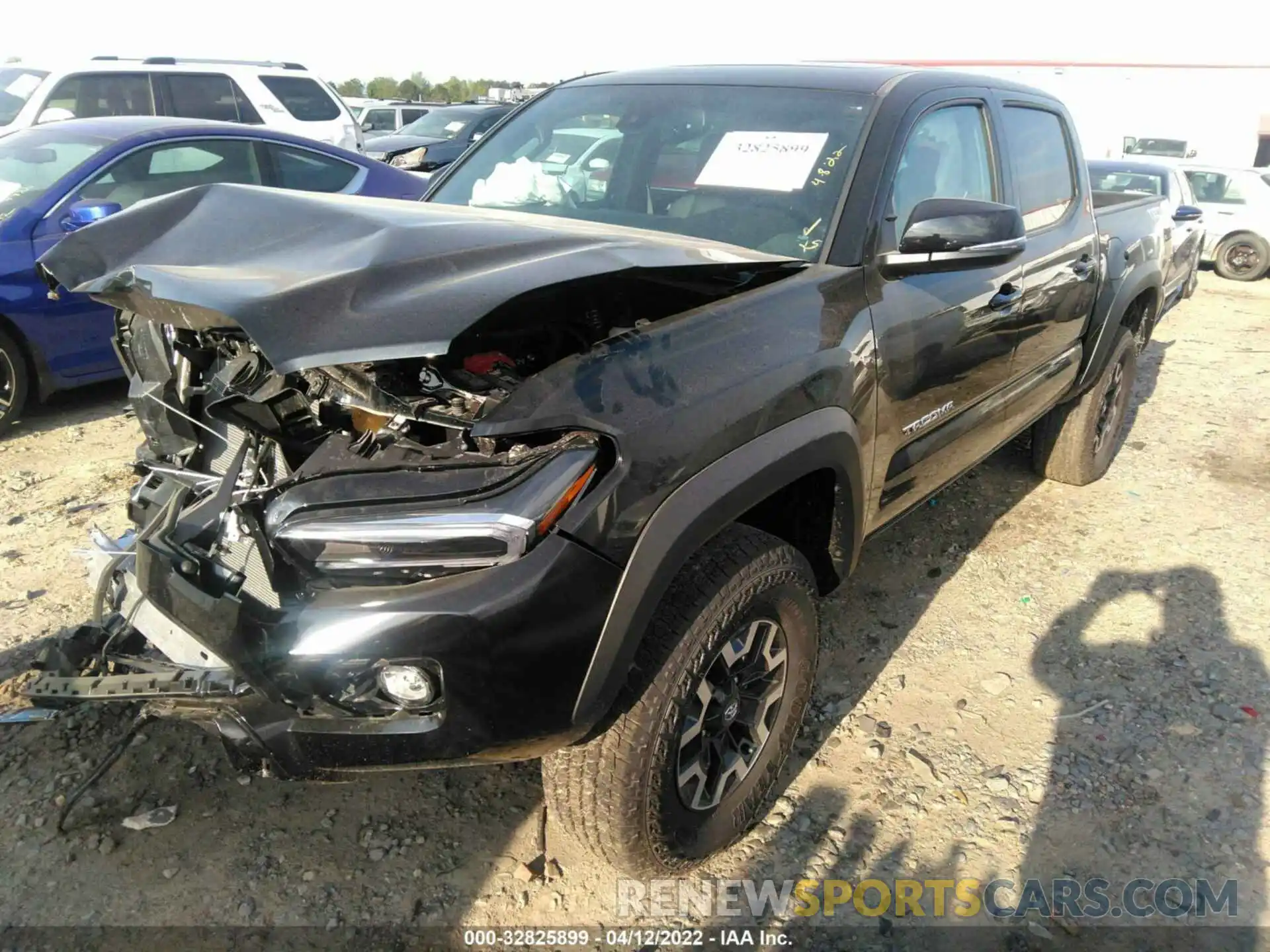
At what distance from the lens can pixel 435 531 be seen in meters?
1.65

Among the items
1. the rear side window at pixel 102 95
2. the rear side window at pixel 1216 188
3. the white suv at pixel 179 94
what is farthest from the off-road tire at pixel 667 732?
the rear side window at pixel 1216 188

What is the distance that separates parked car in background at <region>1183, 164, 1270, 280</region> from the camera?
12.5 metres

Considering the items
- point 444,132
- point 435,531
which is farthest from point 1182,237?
point 444,132

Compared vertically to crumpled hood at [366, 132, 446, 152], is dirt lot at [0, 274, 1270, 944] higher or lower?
lower

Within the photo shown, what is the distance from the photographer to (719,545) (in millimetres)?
2119

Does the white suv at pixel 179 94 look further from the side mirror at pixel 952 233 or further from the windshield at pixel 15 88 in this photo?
the side mirror at pixel 952 233

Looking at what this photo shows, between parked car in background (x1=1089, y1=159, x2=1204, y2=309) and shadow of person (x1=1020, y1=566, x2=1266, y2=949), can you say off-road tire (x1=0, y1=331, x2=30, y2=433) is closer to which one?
shadow of person (x1=1020, y1=566, x2=1266, y2=949)

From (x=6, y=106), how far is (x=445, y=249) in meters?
8.31

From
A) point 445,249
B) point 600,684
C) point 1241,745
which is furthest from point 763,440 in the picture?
point 1241,745

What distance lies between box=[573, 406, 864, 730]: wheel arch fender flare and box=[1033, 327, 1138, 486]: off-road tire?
2.74m

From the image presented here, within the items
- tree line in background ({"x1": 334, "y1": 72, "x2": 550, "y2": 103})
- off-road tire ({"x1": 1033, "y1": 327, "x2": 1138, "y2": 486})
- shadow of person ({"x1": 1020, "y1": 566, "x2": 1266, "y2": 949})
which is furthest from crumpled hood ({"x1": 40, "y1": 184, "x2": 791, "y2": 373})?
tree line in background ({"x1": 334, "y1": 72, "x2": 550, "y2": 103})

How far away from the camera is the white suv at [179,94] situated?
25.1 feet

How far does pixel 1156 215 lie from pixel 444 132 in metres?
10.7

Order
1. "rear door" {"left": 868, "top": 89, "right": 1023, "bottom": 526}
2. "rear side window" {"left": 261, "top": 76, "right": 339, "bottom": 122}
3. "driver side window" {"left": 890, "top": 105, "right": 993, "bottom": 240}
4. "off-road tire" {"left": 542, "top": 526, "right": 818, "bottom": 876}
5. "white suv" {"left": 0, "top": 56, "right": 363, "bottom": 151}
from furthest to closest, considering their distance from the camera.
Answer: "rear side window" {"left": 261, "top": 76, "right": 339, "bottom": 122} < "white suv" {"left": 0, "top": 56, "right": 363, "bottom": 151} < "driver side window" {"left": 890, "top": 105, "right": 993, "bottom": 240} < "rear door" {"left": 868, "top": 89, "right": 1023, "bottom": 526} < "off-road tire" {"left": 542, "top": 526, "right": 818, "bottom": 876}
